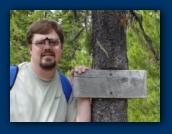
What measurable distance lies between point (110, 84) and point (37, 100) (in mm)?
412

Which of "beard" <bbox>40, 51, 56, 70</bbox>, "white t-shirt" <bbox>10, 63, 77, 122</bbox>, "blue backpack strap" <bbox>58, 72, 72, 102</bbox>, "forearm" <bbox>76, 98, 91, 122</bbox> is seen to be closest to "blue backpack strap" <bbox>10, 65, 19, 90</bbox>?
"white t-shirt" <bbox>10, 63, 77, 122</bbox>

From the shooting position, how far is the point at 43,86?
1.95 m

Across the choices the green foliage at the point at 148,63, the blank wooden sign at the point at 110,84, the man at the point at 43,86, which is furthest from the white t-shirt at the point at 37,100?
the green foliage at the point at 148,63

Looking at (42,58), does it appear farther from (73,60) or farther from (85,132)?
(85,132)

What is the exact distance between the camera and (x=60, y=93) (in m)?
1.97

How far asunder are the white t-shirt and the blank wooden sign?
102 millimetres

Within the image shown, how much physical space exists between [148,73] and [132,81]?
107 mm

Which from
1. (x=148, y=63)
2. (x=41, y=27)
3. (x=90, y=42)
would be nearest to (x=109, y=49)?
(x=90, y=42)

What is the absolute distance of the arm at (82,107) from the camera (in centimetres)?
192

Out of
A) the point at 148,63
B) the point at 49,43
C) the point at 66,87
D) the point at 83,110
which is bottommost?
the point at 83,110

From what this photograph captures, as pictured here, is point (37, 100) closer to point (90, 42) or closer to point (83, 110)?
point (83, 110)

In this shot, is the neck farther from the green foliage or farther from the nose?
the green foliage

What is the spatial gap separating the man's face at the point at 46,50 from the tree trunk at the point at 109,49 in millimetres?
209

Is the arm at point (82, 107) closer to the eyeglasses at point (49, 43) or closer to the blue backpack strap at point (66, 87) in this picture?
the blue backpack strap at point (66, 87)
